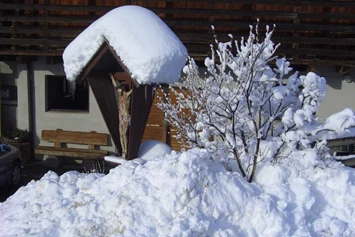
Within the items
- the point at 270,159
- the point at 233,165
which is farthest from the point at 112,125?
the point at 270,159

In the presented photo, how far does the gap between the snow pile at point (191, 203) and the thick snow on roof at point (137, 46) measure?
1.10 m

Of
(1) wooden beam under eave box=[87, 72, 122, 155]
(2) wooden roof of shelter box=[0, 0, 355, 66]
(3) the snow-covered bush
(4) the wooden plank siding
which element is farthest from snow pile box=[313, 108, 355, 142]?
(4) the wooden plank siding

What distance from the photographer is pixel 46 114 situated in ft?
42.8

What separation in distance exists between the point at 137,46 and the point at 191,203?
80.1 inches

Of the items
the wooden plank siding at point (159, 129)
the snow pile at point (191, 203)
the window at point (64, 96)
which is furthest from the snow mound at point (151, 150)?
Answer: the window at point (64, 96)

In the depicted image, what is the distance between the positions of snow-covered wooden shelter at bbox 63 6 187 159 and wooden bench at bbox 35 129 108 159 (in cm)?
620

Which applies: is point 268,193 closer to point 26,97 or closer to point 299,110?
point 299,110

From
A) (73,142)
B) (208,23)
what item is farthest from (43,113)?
(208,23)

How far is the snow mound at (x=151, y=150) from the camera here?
661 cm

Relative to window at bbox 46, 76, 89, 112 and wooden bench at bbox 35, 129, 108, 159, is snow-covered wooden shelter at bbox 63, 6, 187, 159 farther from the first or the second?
window at bbox 46, 76, 89, 112

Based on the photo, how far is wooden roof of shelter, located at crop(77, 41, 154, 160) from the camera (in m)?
6.02

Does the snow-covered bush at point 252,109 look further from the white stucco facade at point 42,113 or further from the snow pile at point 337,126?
the white stucco facade at point 42,113

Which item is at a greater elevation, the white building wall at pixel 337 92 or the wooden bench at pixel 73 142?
the white building wall at pixel 337 92

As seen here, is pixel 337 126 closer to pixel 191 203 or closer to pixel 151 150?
pixel 191 203
